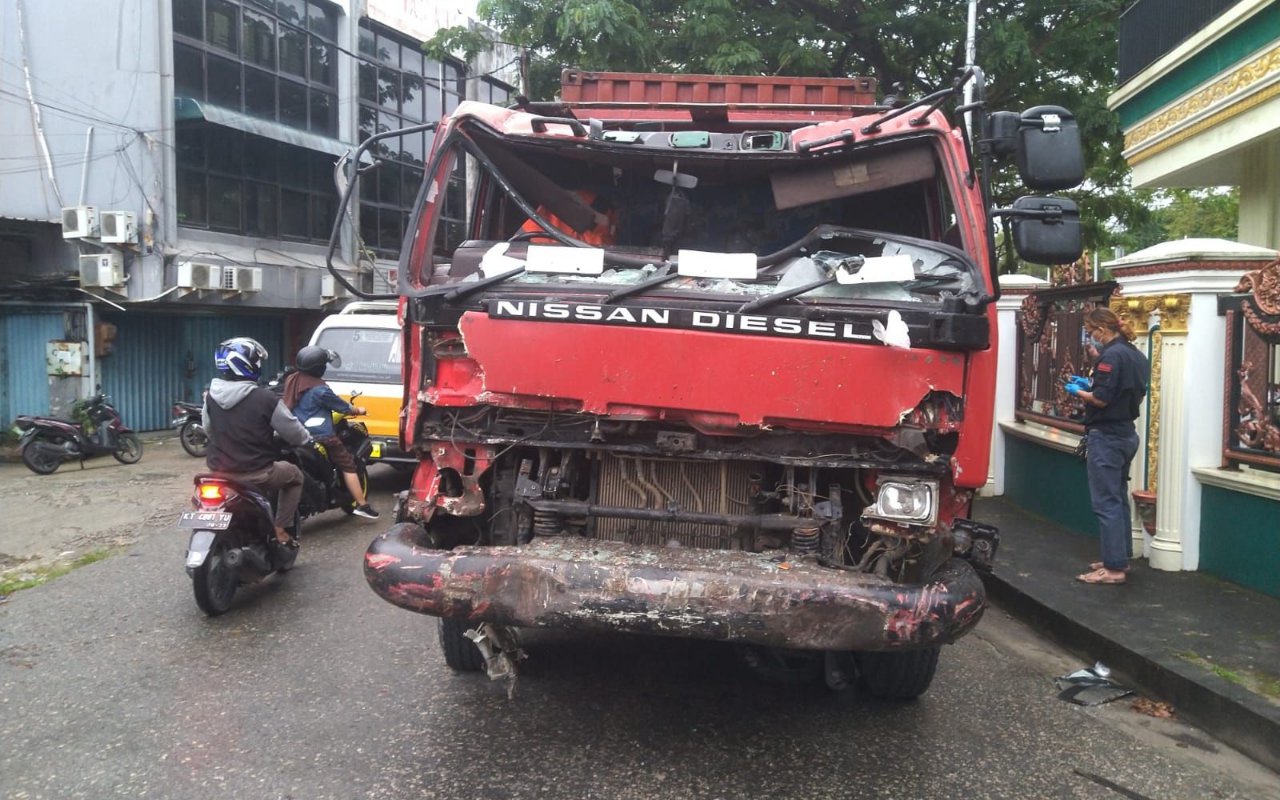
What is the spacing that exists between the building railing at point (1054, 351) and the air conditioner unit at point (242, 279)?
1203 cm

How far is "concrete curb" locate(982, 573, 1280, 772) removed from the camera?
3801mm

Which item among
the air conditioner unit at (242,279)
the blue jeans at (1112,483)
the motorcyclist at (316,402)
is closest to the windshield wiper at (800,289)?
the blue jeans at (1112,483)

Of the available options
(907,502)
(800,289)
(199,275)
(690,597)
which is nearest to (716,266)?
(800,289)

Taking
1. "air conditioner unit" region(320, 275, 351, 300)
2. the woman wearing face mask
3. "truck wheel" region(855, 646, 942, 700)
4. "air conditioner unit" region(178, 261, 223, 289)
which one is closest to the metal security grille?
"truck wheel" region(855, 646, 942, 700)

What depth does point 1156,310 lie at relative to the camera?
20.5ft

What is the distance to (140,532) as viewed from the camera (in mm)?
7805

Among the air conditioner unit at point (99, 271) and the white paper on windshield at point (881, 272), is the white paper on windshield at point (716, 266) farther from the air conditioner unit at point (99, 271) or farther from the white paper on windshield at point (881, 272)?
the air conditioner unit at point (99, 271)

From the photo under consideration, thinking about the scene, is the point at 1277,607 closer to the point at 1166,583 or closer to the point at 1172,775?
the point at 1166,583

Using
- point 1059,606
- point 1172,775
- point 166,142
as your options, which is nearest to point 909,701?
point 1172,775

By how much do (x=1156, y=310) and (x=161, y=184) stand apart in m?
13.9

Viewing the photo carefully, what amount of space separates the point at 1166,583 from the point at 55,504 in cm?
963

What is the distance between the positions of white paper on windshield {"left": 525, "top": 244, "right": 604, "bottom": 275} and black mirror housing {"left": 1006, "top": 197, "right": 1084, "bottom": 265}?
171cm

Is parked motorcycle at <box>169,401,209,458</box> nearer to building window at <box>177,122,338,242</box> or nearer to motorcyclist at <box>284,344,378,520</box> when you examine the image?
building window at <box>177,122,338,242</box>

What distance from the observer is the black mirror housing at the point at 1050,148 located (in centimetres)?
371
